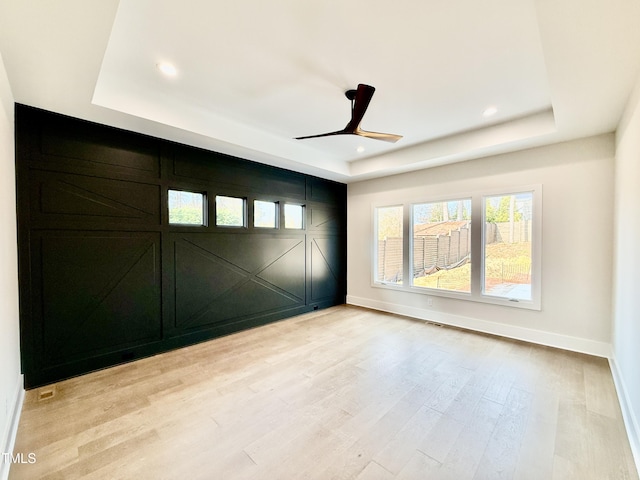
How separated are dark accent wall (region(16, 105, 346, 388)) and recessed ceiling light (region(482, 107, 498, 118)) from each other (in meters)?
3.11

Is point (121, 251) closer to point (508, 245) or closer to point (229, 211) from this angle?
point (229, 211)

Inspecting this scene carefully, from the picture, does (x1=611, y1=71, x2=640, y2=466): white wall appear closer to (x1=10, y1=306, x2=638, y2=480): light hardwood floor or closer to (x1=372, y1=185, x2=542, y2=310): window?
(x1=10, y1=306, x2=638, y2=480): light hardwood floor

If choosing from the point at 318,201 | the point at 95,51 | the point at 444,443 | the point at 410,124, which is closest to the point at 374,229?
the point at 318,201

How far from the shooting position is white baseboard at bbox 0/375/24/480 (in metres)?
1.61

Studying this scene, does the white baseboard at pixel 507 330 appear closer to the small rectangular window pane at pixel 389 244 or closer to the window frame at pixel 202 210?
the small rectangular window pane at pixel 389 244

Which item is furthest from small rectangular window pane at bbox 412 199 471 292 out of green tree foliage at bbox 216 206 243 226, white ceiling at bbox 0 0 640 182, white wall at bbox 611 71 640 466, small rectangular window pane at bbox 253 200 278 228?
green tree foliage at bbox 216 206 243 226

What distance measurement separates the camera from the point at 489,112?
10.7 feet

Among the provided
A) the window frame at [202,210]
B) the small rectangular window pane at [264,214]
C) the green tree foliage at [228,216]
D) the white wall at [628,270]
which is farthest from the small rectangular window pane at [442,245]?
the window frame at [202,210]

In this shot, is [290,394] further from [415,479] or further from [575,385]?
[575,385]

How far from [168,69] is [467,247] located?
177 inches

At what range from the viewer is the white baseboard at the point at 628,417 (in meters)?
1.76

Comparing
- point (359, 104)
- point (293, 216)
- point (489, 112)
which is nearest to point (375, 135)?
point (359, 104)

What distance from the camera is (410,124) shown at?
11.9 ft

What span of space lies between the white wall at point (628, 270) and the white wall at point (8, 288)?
4086 mm
